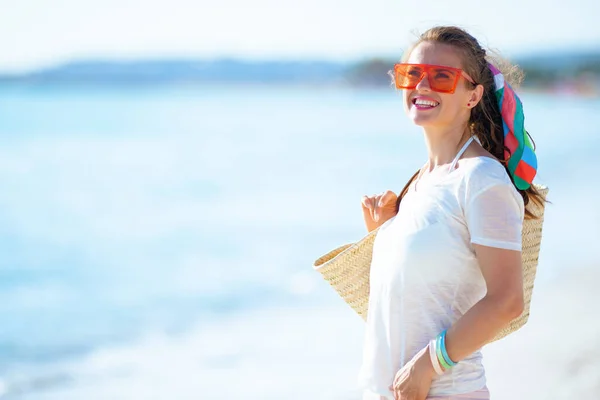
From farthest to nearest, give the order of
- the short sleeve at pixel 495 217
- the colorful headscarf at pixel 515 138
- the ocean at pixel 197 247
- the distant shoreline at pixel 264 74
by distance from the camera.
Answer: the distant shoreline at pixel 264 74, the ocean at pixel 197 247, the colorful headscarf at pixel 515 138, the short sleeve at pixel 495 217

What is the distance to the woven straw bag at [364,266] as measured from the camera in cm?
215

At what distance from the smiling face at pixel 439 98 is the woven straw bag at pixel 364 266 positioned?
273mm

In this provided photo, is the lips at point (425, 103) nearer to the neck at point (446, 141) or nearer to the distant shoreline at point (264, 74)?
the neck at point (446, 141)

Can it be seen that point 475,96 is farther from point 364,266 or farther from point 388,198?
point 364,266

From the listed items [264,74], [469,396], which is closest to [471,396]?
[469,396]

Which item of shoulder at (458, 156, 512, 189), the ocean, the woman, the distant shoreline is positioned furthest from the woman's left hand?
the distant shoreline

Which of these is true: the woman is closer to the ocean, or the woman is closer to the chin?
the chin

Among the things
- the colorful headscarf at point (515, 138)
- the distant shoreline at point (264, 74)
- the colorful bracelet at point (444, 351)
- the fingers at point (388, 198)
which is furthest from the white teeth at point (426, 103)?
the distant shoreline at point (264, 74)

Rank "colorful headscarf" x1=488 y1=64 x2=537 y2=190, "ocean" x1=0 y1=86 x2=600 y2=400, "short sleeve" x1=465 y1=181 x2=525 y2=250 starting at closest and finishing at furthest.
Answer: "short sleeve" x1=465 y1=181 x2=525 y2=250 < "colorful headscarf" x1=488 y1=64 x2=537 y2=190 < "ocean" x1=0 y1=86 x2=600 y2=400

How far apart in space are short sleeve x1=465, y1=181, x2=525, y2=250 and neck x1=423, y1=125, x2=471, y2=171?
0.21 m

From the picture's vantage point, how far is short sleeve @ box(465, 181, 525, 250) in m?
1.84

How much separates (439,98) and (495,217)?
13.6 inches

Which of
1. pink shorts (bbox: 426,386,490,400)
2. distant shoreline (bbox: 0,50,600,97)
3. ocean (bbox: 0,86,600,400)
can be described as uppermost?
distant shoreline (bbox: 0,50,600,97)

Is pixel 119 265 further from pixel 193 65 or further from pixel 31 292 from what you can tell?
pixel 193 65
